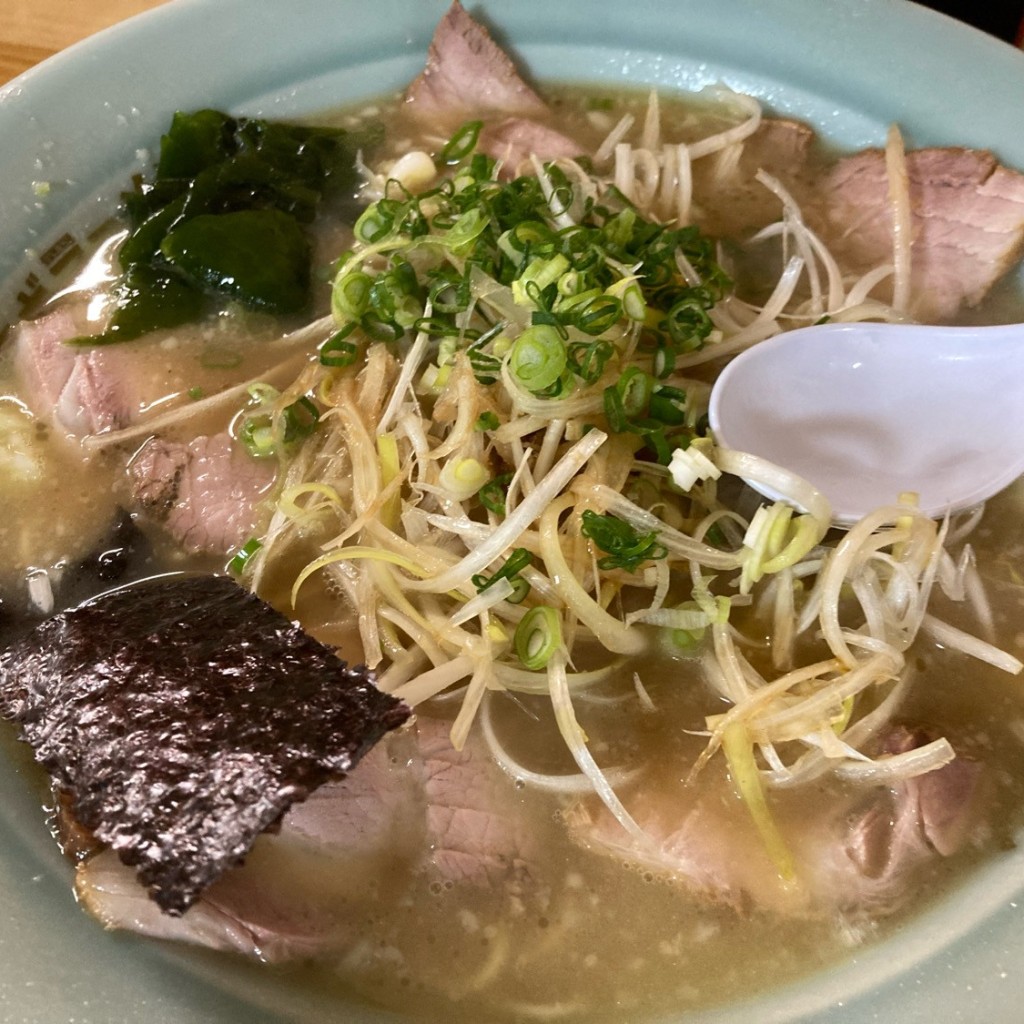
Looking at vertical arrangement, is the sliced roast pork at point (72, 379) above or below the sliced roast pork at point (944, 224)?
above

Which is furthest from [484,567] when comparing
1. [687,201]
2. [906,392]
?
[687,201]

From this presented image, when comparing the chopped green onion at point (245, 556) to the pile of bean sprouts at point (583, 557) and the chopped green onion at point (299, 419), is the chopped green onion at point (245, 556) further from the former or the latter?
the chopped green onion at point (299, 419)

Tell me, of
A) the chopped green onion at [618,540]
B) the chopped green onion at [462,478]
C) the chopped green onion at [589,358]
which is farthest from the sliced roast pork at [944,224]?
the chopped green onion at [462,478]

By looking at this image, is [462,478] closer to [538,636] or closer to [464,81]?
[538,636]

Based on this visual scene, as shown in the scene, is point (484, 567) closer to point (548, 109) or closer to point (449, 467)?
point (449, 467)

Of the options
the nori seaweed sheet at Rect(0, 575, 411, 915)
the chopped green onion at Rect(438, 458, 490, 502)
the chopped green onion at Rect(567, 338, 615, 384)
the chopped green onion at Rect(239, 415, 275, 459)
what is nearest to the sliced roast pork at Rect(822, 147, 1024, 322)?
the chopped green onion at Rect(567, 338, 615, 384)

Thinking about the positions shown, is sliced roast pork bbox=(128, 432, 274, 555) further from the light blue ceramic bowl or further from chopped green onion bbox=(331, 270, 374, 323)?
the light blue ceramic bowl
